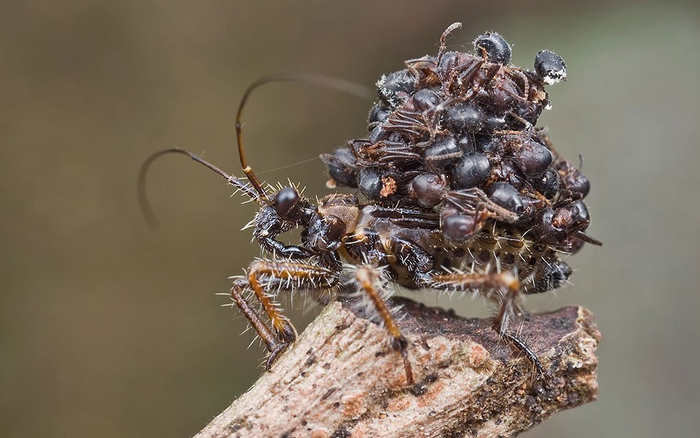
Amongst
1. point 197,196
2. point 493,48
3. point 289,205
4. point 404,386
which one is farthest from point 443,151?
point 197,196

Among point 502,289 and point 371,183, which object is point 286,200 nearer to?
point 371,183

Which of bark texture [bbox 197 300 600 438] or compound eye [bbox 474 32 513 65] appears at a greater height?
compound eye [bbox 474 32 513 65]

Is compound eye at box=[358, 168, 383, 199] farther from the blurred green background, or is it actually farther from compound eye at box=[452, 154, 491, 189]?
the blurred green background

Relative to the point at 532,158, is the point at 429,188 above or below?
above

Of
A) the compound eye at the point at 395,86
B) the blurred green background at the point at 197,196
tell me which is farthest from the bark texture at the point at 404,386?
the blurred green background at the point at 197,196

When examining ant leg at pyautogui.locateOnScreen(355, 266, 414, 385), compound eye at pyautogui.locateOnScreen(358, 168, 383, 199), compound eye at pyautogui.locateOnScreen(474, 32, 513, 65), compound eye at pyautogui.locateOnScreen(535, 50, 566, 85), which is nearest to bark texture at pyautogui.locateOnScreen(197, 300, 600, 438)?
ant leg at pyautogui.locateOnScreen(355, 266, 414, 385)

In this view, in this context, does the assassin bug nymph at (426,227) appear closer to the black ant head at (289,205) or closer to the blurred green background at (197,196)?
the black ant head at (289,205)

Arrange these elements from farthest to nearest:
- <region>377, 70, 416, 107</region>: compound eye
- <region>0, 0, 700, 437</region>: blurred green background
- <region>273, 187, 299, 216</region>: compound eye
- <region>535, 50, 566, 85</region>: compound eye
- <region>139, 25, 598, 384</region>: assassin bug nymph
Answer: <region>0, 0, 700, 437</region>: blurred green background
<region>273, 187, 299, 216</region>: compound eye
<region>377, 70, 416, 107</region>: compound eye
<region>535, 50, 566, 85</region>: compound eye
<region>139, 25, 598, 384</region>: assassin bug nymph

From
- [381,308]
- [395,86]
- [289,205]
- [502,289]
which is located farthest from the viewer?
[289,205]
